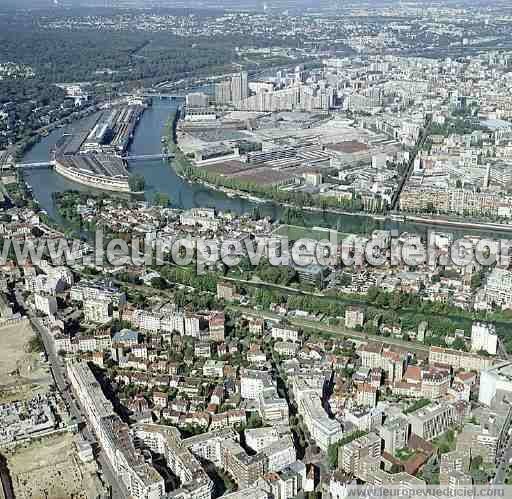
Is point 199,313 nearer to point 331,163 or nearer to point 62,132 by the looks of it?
point 331,163

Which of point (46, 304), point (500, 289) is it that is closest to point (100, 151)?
point (46, 304)

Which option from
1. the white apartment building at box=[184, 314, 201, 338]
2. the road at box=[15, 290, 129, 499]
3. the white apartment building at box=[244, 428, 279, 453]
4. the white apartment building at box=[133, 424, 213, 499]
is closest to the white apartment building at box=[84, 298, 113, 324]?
the road at box=[15, 290, 129, 499]

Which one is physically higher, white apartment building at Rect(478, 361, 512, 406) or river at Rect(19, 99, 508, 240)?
white apartment building at Rect(478, 361, 512, 406)

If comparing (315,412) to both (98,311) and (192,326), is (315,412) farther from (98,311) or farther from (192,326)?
(98,311)

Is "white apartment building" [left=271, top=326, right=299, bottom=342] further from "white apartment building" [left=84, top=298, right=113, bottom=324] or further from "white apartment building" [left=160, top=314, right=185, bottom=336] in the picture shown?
"white apartment building" [left=84, top=298, right=113, bottom=324]

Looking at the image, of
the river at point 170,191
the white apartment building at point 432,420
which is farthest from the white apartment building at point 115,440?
the river at point 170,191

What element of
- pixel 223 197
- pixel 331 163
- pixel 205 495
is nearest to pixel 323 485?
pixel 205 495
